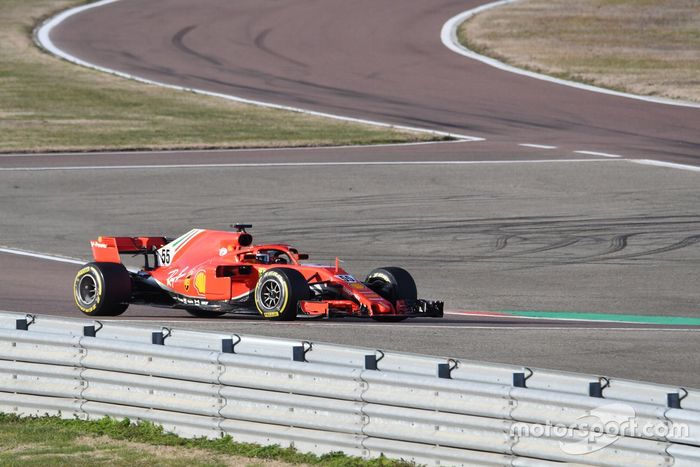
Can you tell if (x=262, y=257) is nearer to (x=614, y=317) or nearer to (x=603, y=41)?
(x=614, y=317)

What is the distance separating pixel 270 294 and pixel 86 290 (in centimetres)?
250

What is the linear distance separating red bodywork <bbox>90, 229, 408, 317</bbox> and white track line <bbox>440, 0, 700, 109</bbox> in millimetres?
24467

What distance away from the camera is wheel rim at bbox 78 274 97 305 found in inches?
648

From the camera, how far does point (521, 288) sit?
19.0m

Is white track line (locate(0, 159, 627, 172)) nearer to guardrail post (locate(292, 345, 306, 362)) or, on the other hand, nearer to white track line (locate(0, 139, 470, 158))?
white track line (locate(0, 139, 470, 158))

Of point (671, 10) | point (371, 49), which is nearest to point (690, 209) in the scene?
point (371, 49)

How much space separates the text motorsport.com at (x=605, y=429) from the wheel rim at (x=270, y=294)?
286 inches

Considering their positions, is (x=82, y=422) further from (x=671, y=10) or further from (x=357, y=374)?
(x=671, y=10)

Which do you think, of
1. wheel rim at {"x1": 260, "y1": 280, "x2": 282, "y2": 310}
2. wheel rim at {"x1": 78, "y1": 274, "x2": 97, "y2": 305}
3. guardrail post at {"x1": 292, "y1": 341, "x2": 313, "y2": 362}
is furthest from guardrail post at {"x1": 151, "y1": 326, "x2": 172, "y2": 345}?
wheel rim at {"x1": 78, "y1": 274, "x2": 97, "y2": 305}

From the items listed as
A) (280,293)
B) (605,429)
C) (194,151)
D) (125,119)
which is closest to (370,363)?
(605,429)

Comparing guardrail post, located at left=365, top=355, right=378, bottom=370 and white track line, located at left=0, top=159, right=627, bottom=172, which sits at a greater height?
white track line, located at left=0, top=159, right=627, bottom=172

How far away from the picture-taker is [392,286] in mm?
15984

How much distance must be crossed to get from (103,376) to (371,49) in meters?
37.7

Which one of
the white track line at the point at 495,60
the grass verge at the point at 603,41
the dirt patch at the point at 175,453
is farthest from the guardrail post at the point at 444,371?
the grass verge at the point at 603,41
